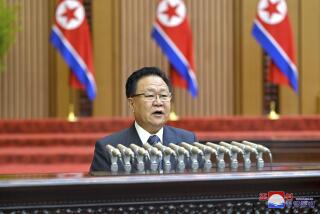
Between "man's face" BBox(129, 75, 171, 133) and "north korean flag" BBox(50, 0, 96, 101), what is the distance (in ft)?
17.0

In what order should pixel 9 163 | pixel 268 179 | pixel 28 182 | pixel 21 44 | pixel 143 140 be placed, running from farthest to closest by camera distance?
pixel 21 44
pixel 9 163
pixel 143 140
pixel 268 179
pixel 28 182

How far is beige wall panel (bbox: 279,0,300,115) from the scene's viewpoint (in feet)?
27.8

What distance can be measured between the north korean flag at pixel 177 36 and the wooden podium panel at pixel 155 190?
18.2 ft

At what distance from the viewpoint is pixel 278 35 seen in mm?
7316

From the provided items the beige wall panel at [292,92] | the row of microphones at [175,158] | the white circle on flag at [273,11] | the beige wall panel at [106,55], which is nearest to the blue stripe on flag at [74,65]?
the beige wall panel at [106,55]

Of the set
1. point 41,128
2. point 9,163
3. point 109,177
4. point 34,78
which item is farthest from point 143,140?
point 34,78

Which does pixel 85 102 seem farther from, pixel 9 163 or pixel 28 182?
pixel 28 182

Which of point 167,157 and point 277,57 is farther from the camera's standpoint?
point 277,57

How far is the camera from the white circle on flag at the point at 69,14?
7184mm

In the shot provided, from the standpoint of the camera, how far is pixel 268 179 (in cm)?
166

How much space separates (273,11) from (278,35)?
0.30m

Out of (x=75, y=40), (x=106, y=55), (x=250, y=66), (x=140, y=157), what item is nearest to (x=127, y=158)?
(x=140, y=157)

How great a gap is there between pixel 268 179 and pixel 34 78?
272 inches

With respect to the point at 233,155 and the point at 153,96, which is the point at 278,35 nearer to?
the point at 153,96
